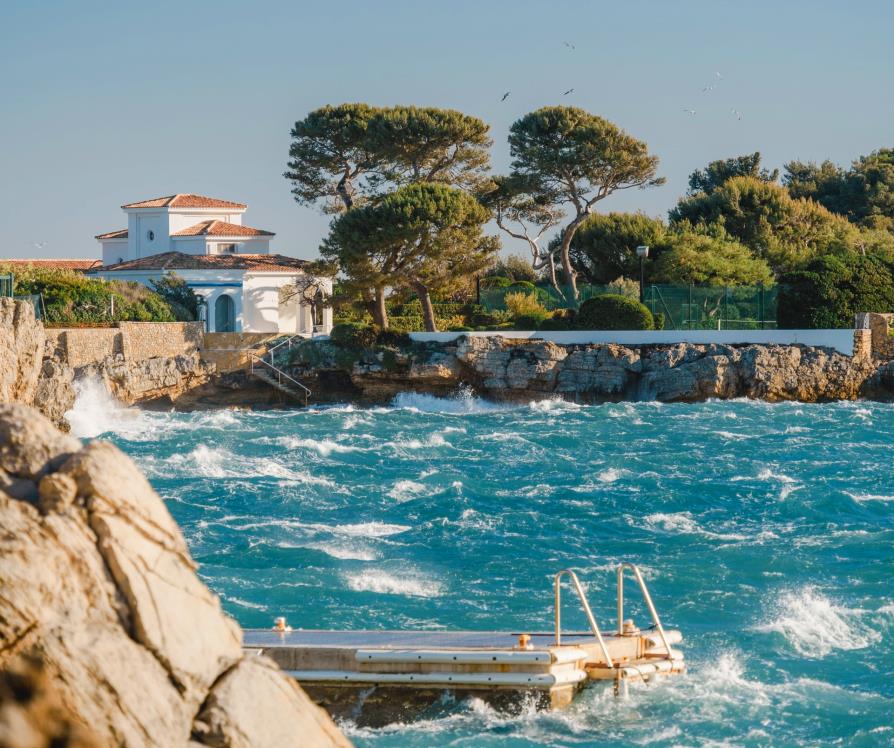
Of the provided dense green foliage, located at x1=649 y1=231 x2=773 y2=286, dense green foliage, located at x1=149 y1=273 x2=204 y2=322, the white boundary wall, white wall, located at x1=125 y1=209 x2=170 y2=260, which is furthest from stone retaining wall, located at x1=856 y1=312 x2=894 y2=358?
white wall, located at x1=125 y1=209 x2=170 y2=260

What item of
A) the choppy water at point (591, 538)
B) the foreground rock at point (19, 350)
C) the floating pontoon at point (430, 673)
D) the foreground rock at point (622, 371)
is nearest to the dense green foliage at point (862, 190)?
the foreground rock at point (622, 371)

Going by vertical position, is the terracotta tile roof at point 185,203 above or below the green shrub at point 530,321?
above

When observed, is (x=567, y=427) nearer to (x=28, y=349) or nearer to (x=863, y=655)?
(x=28, y=349)

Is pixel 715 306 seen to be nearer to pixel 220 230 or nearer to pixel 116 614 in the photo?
pixel 220 230

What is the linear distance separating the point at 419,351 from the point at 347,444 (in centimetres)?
1069

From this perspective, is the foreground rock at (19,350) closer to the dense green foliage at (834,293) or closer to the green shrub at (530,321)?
the green shrub at (530,321)

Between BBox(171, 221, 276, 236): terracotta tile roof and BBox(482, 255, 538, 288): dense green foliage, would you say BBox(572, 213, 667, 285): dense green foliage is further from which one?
BBox(171, 221, 276, 236): terracotta tile roof

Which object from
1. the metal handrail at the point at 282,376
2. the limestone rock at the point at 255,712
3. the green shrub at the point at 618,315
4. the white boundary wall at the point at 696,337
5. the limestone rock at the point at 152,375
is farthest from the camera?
the green shrub at the point at 618,315

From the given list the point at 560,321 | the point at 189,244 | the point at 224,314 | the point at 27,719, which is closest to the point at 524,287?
the point at 560,321

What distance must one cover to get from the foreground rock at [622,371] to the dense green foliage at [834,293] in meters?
2.37

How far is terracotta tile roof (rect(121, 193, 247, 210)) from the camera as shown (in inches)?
2077

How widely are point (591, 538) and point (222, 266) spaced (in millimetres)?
31263

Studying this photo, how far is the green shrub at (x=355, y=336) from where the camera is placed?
136 ft

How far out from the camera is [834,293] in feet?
136
